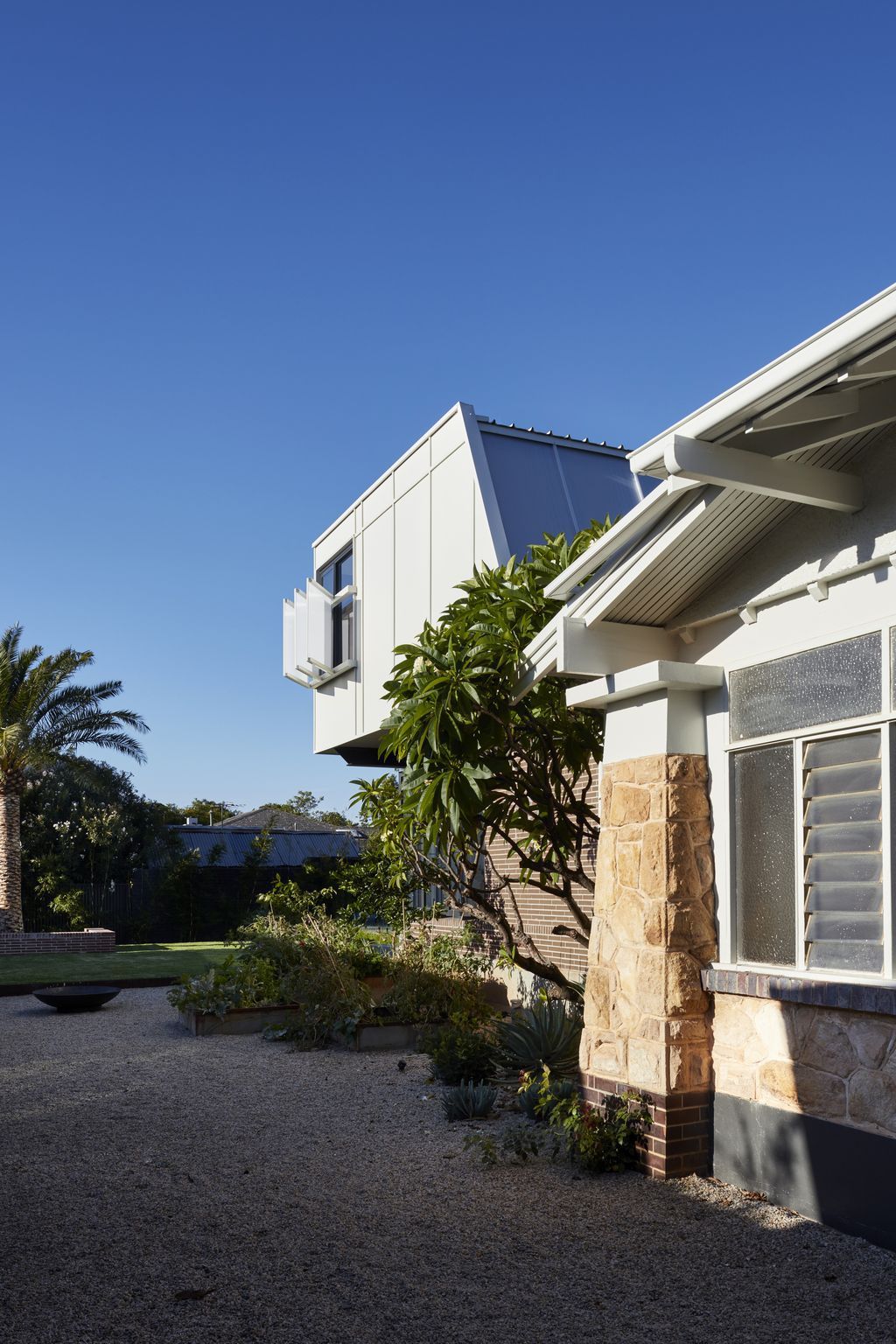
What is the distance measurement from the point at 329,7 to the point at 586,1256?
11.3 metres

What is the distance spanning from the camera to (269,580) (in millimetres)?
22766

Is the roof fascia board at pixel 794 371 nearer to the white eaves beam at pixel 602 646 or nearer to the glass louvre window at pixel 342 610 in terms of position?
the white eaves beam at pixel 602 646

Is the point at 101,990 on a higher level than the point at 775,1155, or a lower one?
lower

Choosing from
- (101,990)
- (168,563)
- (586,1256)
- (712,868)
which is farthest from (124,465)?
(586,1256)

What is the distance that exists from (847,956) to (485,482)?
994 cm

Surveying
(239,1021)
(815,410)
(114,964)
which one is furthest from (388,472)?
(815,410)

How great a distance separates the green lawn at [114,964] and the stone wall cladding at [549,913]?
7054mm

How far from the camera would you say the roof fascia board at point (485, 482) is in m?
14.3

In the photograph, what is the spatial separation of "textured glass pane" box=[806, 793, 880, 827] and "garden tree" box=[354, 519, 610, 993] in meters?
2.61

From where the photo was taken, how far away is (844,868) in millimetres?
6113

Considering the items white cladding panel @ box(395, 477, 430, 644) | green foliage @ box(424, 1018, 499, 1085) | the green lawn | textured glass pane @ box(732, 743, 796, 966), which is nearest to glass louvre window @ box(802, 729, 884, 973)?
textured glass pane @ box(732, 743, 796, 966)

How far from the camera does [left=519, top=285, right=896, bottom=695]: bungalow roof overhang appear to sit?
526 cm

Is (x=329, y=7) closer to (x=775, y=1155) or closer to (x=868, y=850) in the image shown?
(x=868, y=850)

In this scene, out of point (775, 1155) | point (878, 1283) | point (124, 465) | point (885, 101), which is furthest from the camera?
point (124, 465)
